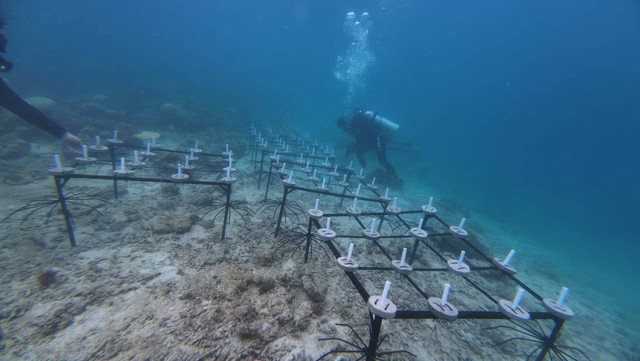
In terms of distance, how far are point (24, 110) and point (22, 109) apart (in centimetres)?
4

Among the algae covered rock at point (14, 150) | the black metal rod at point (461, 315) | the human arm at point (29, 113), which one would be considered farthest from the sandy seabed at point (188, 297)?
the algae covered rock at point (14, 150)

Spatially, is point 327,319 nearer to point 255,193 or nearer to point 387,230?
point 387,230

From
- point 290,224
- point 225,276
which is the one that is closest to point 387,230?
point 290,224

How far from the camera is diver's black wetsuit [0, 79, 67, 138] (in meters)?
5.52

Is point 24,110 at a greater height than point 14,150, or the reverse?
point 24,110

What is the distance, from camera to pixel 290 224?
768 centimetres

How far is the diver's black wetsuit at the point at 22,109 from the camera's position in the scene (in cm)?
552

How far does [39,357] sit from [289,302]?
11.0 ft

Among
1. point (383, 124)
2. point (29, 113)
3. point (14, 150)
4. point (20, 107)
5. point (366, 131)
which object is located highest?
point (383, 124)

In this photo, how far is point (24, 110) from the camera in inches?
230

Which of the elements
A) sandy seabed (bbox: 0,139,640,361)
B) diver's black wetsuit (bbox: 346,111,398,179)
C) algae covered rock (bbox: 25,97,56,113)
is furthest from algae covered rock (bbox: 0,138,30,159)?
diver's black wetsuit (bbox: 346,111,398,179)

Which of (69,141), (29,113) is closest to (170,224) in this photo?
(69,141)

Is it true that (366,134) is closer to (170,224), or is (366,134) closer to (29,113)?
(170,224)

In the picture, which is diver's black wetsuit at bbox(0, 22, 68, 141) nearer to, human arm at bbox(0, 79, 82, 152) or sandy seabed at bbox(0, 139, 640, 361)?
human arm at bbox(0, 79, 82, 152)
